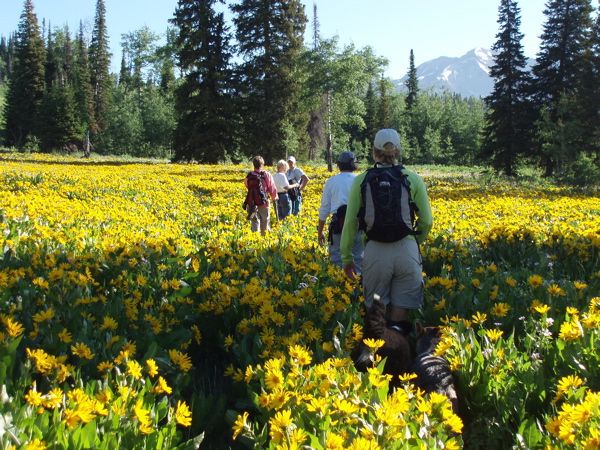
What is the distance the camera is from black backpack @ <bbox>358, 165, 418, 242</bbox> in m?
4.15

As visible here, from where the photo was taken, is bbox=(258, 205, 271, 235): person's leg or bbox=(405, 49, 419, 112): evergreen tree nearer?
bbox=(258, 205, 271, 235): person's leg

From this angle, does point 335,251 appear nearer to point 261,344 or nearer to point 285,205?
point 261,344

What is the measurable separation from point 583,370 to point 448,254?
12.6 ft

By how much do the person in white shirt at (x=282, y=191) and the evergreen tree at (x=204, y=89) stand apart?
2461cm

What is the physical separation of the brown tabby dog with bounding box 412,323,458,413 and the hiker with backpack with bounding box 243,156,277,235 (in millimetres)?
6634

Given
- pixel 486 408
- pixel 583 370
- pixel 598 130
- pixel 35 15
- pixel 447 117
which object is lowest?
pixel 486 408

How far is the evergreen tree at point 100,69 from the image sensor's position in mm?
63250

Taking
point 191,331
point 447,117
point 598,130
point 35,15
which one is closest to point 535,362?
point 191,331

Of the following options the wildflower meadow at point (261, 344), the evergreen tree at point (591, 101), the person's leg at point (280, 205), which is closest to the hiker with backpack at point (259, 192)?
the person's leg at point (280, 205)

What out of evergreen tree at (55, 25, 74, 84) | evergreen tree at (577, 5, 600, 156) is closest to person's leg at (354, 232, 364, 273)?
evergreen tree at (577, 5, 600, 156)

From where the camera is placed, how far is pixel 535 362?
3289mm

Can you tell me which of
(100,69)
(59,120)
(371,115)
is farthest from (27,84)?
(371,115)

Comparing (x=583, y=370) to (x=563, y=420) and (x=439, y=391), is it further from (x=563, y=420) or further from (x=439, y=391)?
(x=563, y=420)

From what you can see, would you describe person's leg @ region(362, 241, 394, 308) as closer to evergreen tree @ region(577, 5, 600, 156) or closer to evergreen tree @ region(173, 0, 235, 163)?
evergreen tree @ region(577, 5, 600, 156)
